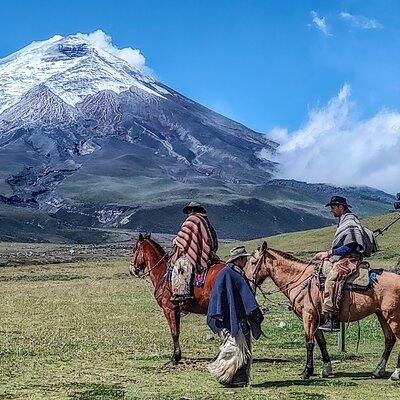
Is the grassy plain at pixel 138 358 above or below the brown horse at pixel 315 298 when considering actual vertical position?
below

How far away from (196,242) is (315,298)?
3.32 metres

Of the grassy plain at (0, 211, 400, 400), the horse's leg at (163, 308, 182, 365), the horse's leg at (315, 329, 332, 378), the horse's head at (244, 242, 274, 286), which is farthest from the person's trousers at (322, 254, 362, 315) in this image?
the horse's leg at (163, 308, 182, 365)

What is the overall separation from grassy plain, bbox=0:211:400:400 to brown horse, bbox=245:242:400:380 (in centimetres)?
64

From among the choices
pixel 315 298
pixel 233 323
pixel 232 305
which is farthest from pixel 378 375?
pixel 232 305

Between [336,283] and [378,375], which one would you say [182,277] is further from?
[378,375]

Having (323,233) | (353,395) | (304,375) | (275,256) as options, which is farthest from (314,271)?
(323,233)

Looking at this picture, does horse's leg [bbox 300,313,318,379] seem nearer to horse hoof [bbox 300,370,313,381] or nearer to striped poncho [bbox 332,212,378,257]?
horse hoof [bbox 300,370,313,381]

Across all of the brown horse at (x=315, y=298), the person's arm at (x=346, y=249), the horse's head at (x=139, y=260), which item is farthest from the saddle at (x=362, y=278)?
the horse's head at (x=139, y=260)

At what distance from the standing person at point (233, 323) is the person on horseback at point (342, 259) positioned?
64.0 inches

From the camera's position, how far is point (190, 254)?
16.7m

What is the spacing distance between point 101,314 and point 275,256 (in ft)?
54.2

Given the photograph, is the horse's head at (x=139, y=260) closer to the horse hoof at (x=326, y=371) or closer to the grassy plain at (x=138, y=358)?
the grassy plain at (x=138, y=358)

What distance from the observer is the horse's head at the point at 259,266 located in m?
16.0

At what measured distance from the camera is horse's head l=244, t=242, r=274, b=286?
52.5ft
